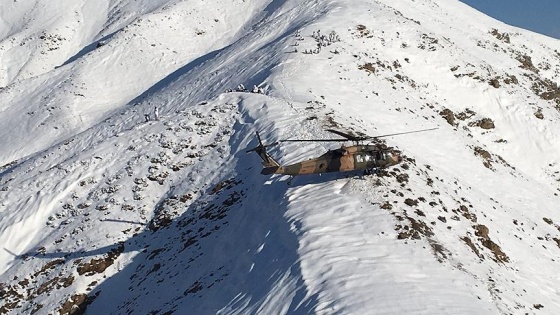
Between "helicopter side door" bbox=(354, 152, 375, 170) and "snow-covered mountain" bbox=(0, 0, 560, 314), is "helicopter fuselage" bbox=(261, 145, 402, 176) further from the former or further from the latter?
"snow-covered mountain" bbox=(0, 0, 560, 314)

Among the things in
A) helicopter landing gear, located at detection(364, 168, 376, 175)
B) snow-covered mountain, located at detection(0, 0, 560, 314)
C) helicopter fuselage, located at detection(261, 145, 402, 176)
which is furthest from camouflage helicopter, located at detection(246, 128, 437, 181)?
snow-covered mountain, located at detection(0, 0, 560, 314)

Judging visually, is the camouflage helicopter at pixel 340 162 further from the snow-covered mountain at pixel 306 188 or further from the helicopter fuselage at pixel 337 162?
the snow-covered mountain at pixel 306 188

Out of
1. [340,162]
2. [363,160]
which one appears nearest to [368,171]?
[363,160]

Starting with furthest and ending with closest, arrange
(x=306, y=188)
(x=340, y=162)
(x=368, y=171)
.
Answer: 1. (x=368, y=171)
2. (x=306, y=188)
3. (x=340, y=162)

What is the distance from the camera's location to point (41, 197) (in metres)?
28.9

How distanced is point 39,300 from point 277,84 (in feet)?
65.7

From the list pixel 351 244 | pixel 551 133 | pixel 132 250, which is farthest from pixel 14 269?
pixel 551 133

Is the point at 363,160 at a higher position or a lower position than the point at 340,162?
lower

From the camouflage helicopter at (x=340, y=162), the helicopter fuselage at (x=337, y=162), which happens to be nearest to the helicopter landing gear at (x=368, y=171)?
the camouflage helicopter at (x=340, y=162)

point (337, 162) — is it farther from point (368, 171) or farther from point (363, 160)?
point (368, 171)

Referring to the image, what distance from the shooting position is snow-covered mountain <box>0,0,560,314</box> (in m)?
16.3

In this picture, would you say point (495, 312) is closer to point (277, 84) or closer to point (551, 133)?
point (277, 84)

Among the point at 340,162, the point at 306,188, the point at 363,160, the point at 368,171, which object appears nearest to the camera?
the point at 340,162

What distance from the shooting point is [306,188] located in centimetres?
2100
